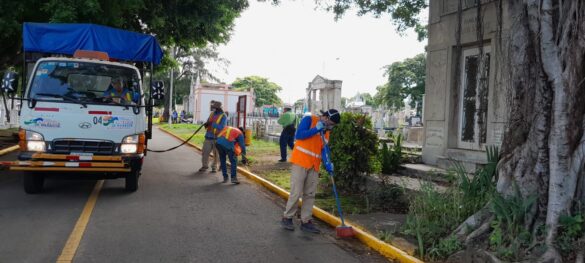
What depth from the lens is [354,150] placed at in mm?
8258

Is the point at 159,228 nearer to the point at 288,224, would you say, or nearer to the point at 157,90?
the point at 288,224

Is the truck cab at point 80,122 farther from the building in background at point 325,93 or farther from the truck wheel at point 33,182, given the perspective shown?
the building in background at point 325,93

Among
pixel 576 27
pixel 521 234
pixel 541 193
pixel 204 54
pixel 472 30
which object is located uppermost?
pixel 204 54

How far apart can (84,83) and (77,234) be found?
10.9ft

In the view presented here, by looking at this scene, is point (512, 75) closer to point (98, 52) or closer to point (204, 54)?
point (98, 52)

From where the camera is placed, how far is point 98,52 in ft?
27.4

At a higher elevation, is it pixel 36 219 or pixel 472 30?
pixel 472 30

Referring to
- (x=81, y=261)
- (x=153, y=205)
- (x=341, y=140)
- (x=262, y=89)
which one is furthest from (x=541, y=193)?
(x=262, y=89)

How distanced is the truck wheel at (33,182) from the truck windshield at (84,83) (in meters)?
1.32

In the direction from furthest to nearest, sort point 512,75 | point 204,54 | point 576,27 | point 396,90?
point 204,54
point 396,90
point 512,75
point 576,27

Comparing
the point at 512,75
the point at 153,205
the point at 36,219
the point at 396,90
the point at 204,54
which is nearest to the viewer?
the point at 512,75

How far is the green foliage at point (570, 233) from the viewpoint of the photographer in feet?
14.1

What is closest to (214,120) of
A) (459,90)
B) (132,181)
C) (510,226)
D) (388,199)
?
(132,181)

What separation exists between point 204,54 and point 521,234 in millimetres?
56363
